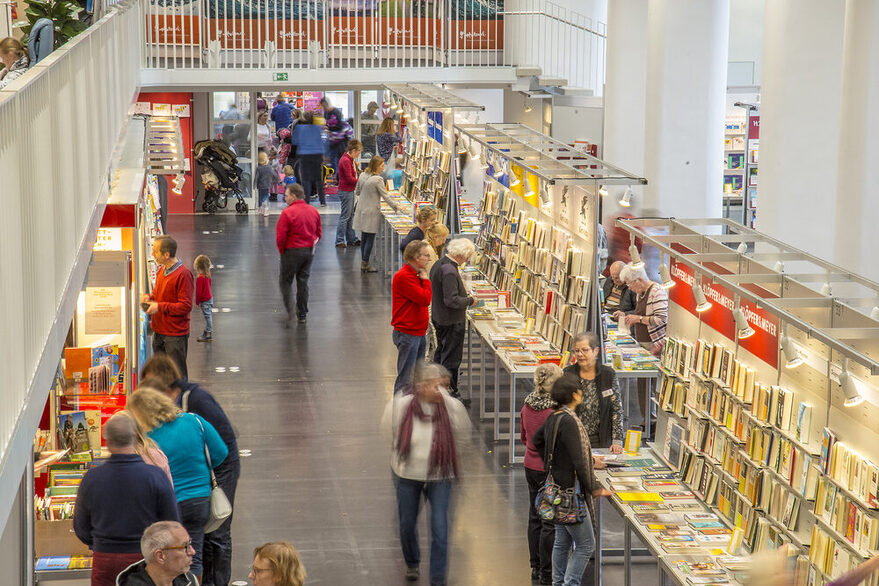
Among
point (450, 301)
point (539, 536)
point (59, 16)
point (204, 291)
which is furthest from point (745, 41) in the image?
point (539, 536)

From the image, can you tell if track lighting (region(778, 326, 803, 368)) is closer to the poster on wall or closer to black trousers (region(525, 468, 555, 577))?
black trousers (region(525, 468, 555, 577))

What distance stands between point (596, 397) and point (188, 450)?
8.97ft

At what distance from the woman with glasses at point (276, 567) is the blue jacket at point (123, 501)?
0.99 meters

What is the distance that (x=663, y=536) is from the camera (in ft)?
21.9

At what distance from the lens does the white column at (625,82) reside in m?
18.2

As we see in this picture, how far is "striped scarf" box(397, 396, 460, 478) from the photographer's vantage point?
A: 7.05m

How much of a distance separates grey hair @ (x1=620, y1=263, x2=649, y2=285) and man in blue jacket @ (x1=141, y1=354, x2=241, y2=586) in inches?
178

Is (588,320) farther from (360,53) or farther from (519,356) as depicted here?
(360,53)

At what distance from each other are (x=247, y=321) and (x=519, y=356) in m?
5.40

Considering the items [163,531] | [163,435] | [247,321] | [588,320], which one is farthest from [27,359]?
[247,321]

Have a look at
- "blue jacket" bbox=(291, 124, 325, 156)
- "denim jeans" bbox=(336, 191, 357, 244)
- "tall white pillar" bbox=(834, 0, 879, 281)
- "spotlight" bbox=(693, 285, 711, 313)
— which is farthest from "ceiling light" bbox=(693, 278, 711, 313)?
"blue jacket" bbox=(291, 124, 325, 156)

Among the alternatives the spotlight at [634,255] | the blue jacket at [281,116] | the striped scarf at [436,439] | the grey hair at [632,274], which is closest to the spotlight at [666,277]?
the spotlight at [634,255]

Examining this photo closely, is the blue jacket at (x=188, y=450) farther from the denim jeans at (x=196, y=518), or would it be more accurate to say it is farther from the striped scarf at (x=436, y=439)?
the striped scarf at (x=436, y=439)

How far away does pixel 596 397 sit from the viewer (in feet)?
25.7
